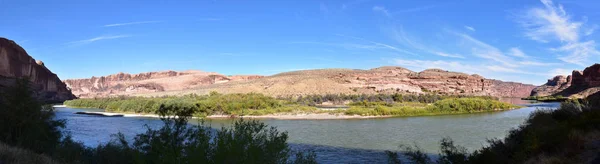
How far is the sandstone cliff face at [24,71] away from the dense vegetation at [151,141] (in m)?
37.2

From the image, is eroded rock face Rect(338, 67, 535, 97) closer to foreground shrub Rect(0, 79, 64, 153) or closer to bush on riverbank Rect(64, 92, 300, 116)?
bush on riverbank Rect(64, 92, 300, 116)

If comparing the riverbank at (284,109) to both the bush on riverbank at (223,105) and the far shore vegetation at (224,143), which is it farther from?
the far shore vegetation at (224,143)

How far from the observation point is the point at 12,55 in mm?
72875

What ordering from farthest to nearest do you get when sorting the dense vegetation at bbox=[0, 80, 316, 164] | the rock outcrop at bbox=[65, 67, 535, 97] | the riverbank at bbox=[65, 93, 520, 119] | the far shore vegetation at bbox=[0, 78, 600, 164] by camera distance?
the rock outcrop at bbox=[65, 67, 535, 97] < the riverbank at bbox=[65, 93, 520, 119] < the far shore vegetation at bbox=[0, 78, 600, 164] < the dense vegetation at bbox=[0, 80, 316, 164]

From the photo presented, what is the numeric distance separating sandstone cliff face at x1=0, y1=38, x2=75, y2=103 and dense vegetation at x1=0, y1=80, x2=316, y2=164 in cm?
3718

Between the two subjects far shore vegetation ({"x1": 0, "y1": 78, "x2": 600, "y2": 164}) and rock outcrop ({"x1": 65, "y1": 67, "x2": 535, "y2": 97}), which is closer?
far shore vegetation ({"x1": 0, "y1": 78, "x2": 600, "y2": 164})

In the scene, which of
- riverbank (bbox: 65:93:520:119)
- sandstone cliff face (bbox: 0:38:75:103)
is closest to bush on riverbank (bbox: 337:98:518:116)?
riverbank (bbox: 65:93:520:119)

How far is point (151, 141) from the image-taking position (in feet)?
38.6

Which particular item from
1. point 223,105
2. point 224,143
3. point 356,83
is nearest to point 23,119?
point 224,143

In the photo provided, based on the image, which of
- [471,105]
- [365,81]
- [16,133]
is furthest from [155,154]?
[365,81]

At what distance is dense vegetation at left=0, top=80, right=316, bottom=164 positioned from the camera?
8.01 meters

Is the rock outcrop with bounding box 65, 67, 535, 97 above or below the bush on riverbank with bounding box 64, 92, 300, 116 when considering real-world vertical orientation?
above

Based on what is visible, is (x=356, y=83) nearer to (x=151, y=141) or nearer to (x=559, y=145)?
(x=559, y=145)

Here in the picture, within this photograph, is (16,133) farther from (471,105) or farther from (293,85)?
(293,85)
